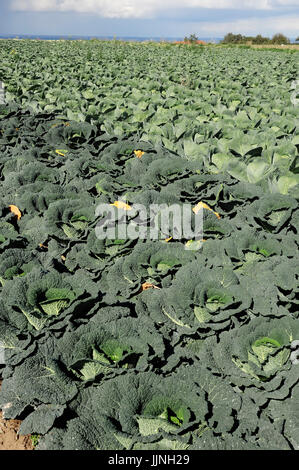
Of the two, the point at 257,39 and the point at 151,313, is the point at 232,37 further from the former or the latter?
the point at 151,313

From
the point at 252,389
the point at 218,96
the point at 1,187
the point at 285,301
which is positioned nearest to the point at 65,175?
the point at 1,187

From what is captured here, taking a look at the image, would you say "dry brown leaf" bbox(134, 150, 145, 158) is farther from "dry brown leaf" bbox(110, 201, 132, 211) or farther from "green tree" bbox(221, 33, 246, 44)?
"green tree" bbox(221, 33, 246, 44)

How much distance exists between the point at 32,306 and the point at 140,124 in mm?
4232

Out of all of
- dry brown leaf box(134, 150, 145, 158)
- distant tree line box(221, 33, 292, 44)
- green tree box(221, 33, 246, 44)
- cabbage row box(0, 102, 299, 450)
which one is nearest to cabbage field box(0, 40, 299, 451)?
cabbage row box(0, 102, 299, 450)

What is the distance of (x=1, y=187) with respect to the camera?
11.6 feet

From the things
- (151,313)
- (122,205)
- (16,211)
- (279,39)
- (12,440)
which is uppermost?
(279,39)

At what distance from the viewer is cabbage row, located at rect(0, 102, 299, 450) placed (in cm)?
152

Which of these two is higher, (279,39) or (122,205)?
(279,39)

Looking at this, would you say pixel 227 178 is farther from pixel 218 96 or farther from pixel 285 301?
pixel 218 96

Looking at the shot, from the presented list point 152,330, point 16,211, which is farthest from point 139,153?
point 152,330

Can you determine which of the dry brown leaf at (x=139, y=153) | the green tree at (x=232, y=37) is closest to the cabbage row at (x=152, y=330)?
the dry brown leaf at (x=139, y=153)

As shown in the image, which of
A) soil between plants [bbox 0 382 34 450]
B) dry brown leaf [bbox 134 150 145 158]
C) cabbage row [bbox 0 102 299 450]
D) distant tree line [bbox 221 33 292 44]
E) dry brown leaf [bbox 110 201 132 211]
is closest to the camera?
cabbage row [bbox 0 102 299 450]

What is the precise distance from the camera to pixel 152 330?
189 centimetres

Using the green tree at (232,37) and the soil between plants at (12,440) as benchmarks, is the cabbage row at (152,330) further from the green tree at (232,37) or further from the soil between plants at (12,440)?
the green tree at (232,37)
